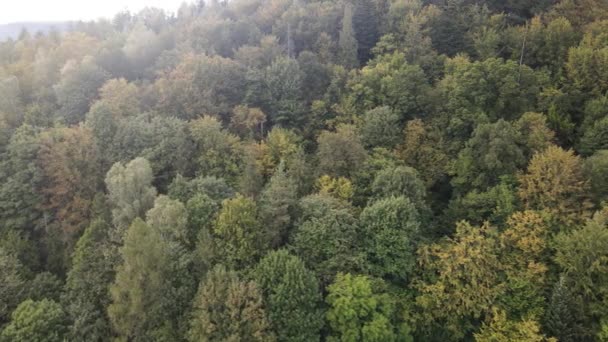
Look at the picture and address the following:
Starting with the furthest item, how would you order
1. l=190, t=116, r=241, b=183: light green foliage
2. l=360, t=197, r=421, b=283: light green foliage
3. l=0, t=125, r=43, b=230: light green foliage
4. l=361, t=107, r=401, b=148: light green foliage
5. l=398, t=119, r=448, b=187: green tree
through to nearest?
l=361, t=107, r=401, b=148: light green foliage, l=398, t=119, r=448, b=187: green tree, l=190, t=116, r=241, b=183: light green foliage, l=0, t=125, r=43, b=230: light green foliage, l=360, t=197, r=421, b=283: light green foliage

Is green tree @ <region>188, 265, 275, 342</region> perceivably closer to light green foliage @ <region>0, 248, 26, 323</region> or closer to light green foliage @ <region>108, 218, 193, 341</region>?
light green foliage @ <region>108, 218, 193, 341</region>

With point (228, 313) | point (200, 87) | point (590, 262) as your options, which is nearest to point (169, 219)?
point (228, 313)

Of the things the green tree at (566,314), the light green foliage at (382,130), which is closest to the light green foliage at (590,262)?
the green tree at (566,314)

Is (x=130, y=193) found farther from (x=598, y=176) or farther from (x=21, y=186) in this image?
(x=598, y=176)

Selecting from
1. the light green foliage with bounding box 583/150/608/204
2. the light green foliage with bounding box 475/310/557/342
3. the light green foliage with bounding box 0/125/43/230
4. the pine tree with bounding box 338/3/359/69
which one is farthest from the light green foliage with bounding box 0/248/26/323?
the pine tree with bounding box 338/3/359/69

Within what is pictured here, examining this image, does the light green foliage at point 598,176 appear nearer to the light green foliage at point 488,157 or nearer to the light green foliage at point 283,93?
the light green foliage at point 488,157

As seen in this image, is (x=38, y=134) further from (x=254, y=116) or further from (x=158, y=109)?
(x=254, y=116)
